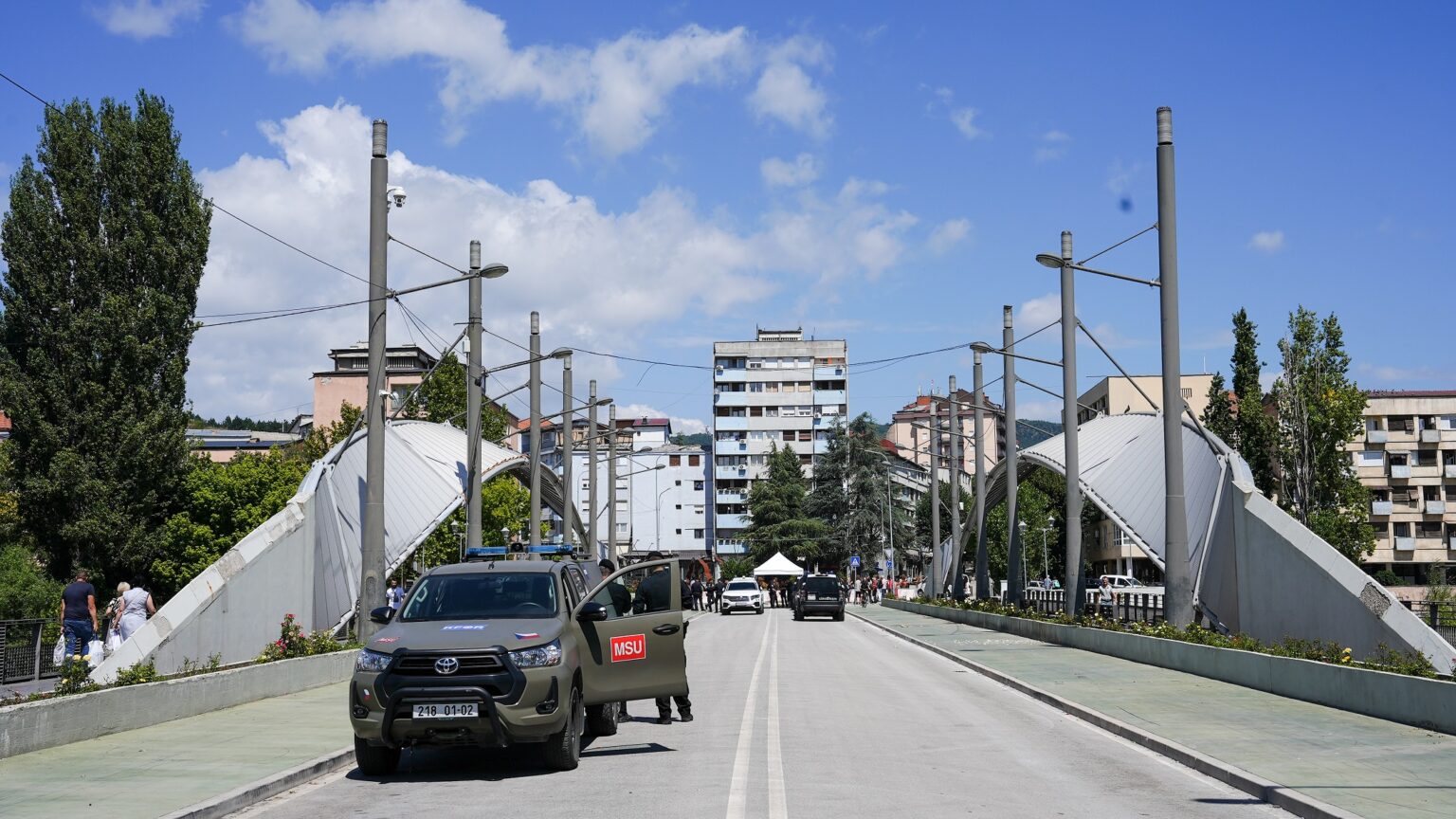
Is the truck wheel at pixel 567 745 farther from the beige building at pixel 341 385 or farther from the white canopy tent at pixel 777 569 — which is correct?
the beige building at pixel 341 385

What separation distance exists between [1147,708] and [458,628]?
8982 millimetres

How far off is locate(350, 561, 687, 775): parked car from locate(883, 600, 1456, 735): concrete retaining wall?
24.1 ft

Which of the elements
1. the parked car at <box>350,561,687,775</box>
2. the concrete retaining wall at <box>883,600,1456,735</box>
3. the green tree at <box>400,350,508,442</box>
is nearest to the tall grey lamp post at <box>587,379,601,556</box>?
the green tree at <box>400,350,508,442</box>

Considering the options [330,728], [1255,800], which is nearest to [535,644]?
[330,728]

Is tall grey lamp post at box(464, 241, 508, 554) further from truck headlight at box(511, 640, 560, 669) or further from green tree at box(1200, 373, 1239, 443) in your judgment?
green tree at box(1200, 373, 1239, 443)

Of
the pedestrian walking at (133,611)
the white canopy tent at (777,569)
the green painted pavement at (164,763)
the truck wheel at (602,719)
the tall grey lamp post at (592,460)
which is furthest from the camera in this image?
the white canopy tent at (777,569)

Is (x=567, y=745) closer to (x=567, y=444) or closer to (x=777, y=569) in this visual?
(x=567, y=444)

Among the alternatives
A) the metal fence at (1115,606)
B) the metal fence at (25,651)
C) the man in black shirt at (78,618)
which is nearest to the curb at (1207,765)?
the metal fence at (1115,606)

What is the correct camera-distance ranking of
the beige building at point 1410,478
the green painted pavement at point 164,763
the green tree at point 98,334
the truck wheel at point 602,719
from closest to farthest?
the green painted pavement at point 164,763, the truck wheel at point 602,719, the green tree at point 98,334, the beige building at point 1410,478

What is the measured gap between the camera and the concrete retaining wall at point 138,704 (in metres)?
11.9

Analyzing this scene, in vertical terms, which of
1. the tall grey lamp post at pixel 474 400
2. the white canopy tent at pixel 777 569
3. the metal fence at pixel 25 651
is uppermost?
the tall grey lamp post at pixel 474 400

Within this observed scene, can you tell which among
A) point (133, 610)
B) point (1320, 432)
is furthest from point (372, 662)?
point (1320, 432)

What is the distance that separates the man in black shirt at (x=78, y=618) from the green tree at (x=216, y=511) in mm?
25628

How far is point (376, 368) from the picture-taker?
2295cm
